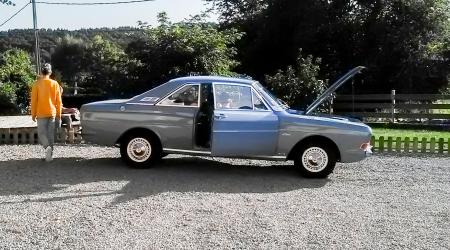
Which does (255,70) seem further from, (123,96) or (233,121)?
(233,121)

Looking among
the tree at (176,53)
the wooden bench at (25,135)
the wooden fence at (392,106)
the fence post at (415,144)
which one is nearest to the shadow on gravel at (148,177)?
the wooden bench at (25,135)

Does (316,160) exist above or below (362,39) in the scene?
below

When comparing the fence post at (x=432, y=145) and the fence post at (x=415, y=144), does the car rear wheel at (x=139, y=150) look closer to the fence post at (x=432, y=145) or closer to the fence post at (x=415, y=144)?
the fence post at (x=415, y=144)

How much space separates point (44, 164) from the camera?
9.43m

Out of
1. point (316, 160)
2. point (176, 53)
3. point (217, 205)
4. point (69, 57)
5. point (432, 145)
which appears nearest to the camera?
point (217, 205)

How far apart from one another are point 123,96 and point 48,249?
12.9 metres

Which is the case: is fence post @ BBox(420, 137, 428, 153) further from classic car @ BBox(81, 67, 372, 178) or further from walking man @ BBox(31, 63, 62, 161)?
walking man @ BBox(31, 63, 62, 161)

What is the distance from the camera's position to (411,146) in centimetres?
1156

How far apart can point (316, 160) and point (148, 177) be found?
272cm

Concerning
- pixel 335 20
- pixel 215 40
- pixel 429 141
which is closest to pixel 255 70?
pixel 335 20

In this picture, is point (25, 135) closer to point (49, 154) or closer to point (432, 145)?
point (49, 154)

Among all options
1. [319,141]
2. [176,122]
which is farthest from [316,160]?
[176,122]

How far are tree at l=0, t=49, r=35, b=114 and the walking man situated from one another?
12.0 meters

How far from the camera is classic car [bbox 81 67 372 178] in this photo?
28.2 ft
